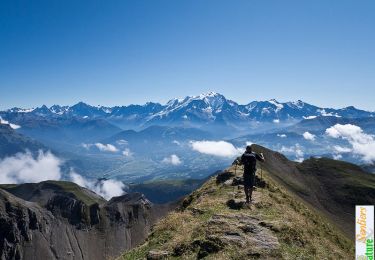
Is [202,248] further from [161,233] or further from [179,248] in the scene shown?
[161,233]

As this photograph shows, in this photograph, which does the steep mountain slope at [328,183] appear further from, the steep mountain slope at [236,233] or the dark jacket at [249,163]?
the dark jacket at [249,163]

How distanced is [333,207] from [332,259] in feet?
364

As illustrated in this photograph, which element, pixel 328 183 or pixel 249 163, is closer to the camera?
pixel 249 163

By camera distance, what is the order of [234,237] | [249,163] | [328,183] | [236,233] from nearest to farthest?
[234,237]
[236,233]
[249,163]
[328,183]

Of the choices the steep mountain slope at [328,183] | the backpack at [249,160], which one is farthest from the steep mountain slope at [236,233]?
the steep mountain slope at [328,183]

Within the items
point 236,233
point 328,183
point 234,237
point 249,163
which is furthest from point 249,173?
point 328,183

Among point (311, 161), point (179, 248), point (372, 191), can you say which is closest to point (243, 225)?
point (179, 248)

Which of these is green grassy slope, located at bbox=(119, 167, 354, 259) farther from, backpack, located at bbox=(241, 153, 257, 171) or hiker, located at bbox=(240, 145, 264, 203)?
backpack, located at bbox=(241, 153, 257, 171)
